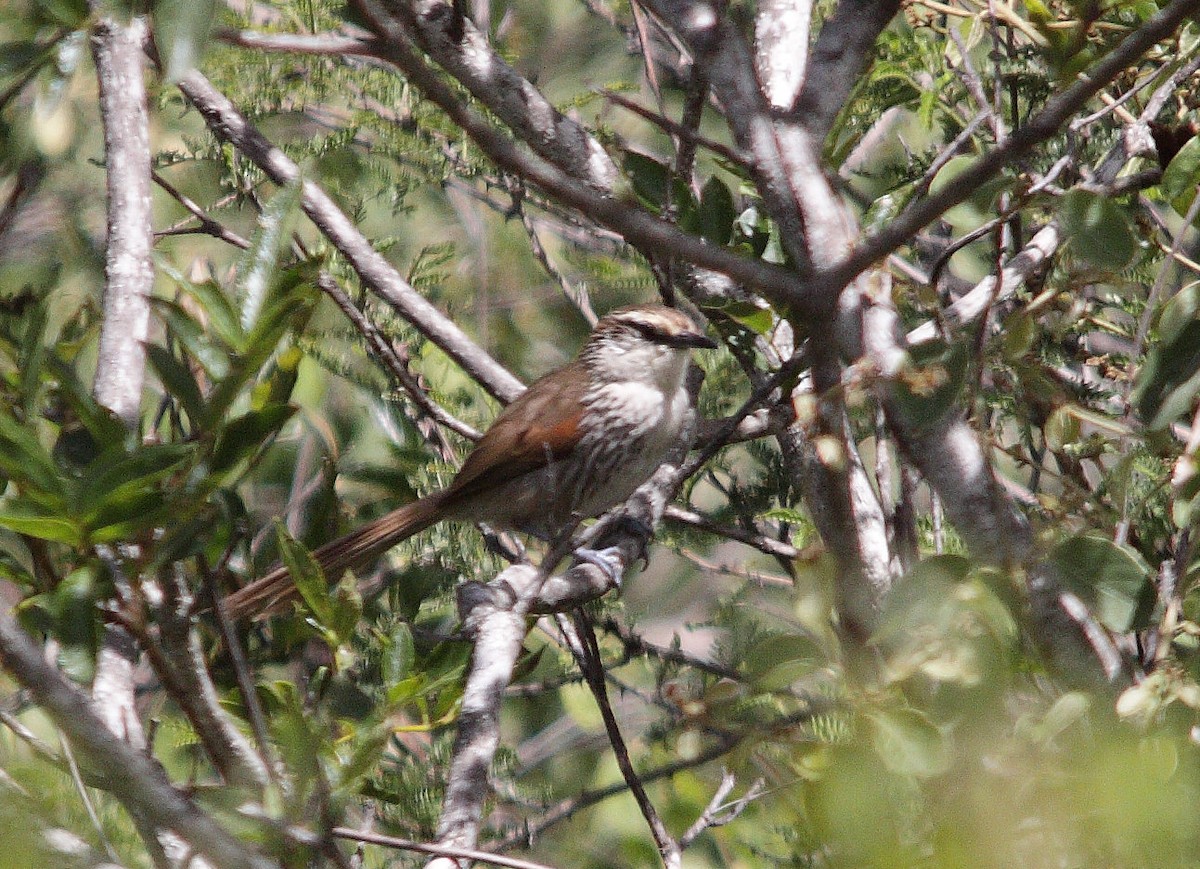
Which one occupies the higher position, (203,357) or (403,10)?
(403,10)

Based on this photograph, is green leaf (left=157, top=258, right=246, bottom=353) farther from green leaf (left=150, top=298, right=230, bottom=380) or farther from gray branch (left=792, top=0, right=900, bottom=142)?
gray branch (left=792, top=0, right=900, bottom=142)

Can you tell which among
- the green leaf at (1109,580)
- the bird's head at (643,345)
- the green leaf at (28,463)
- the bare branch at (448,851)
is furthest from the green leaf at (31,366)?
the bird's head at (643,345)

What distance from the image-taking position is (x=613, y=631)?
402cm

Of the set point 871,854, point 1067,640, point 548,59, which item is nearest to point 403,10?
point 1067,640

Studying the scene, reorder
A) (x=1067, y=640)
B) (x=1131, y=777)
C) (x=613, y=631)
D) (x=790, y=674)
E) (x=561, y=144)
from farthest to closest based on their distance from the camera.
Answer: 1. (x=613, y=631)
2. (x=561, y=144)
3. (x=1067, y=640)
4. (x=790, y=674)
5. (x=1131, y=777)

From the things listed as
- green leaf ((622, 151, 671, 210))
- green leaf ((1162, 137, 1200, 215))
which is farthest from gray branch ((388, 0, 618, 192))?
green leaf ((1162, 137, 1200, 215))

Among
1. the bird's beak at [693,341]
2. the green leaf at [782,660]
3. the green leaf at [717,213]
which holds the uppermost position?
the bird's beak at [693,341]

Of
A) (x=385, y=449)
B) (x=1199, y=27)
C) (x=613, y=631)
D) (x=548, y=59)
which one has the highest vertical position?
(x=548, y=59)

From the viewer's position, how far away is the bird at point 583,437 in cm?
434

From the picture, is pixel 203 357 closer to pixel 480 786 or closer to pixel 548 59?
pixel 480 786

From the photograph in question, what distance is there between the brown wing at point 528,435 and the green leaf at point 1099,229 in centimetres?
260

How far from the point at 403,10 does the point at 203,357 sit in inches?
38.4

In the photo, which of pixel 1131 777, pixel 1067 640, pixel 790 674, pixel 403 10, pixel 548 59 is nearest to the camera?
pixel 1131 777

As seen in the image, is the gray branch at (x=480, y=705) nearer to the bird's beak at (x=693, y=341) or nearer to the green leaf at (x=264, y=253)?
the green leaf at (x=264, y=253)
